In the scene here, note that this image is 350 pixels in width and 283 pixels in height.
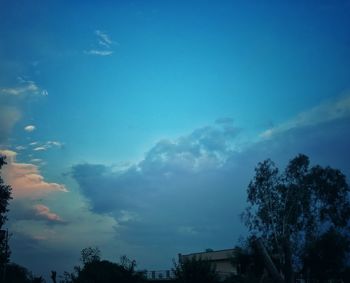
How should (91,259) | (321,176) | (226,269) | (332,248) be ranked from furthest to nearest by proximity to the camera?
(91,259) < (226,269) < (321,176) < (332,248)

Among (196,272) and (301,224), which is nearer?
(196,272)

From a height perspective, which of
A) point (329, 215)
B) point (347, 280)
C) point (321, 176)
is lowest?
point (347, 280)

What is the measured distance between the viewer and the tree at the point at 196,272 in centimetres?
2667

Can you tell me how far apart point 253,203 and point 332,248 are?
423 inches

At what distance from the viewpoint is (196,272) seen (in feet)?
87.7

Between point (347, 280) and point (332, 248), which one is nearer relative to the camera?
point (332, 248)

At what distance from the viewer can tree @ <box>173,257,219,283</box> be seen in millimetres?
26672

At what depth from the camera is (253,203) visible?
50844mm

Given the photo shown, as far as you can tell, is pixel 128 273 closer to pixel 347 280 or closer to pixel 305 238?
pixel 305 238

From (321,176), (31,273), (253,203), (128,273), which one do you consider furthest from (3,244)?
(31,273)

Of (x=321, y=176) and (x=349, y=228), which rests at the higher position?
(x=321, y=176)

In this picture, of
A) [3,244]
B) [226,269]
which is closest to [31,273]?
[226,269]

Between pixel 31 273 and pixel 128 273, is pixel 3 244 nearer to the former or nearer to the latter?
pixel 128 273

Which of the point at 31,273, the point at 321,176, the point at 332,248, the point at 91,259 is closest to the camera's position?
the point at 332,248
